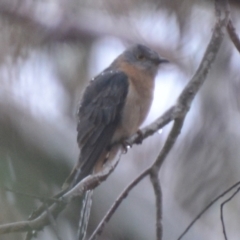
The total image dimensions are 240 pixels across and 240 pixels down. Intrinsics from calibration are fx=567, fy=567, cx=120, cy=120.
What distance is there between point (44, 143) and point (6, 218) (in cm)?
119

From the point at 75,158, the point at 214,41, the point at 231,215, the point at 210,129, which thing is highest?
the point at 214,41

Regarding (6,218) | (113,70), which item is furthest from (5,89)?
(6,218)

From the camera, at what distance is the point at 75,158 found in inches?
166

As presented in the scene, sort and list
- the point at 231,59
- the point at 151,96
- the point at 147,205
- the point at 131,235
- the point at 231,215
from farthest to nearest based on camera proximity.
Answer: the point at 231,215, the point at 231,59, the point at 151,96, the point at 147,205, the point at 131,235

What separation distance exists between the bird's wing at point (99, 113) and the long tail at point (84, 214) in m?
0.23

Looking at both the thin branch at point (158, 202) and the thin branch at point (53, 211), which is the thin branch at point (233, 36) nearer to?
the thin branch at point (158, 202)

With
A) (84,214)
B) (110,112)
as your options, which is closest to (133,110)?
(110,112)

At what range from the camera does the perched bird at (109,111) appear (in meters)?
4.43

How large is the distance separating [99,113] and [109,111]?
84 mm

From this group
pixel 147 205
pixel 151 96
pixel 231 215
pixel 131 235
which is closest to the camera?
pixel 131 235

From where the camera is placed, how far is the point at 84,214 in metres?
Result: 3.85

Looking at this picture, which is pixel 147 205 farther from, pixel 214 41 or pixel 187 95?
pixel 214 41

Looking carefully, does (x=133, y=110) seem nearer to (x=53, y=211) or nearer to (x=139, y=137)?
(x=139, y=137)

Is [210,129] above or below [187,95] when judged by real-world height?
below
